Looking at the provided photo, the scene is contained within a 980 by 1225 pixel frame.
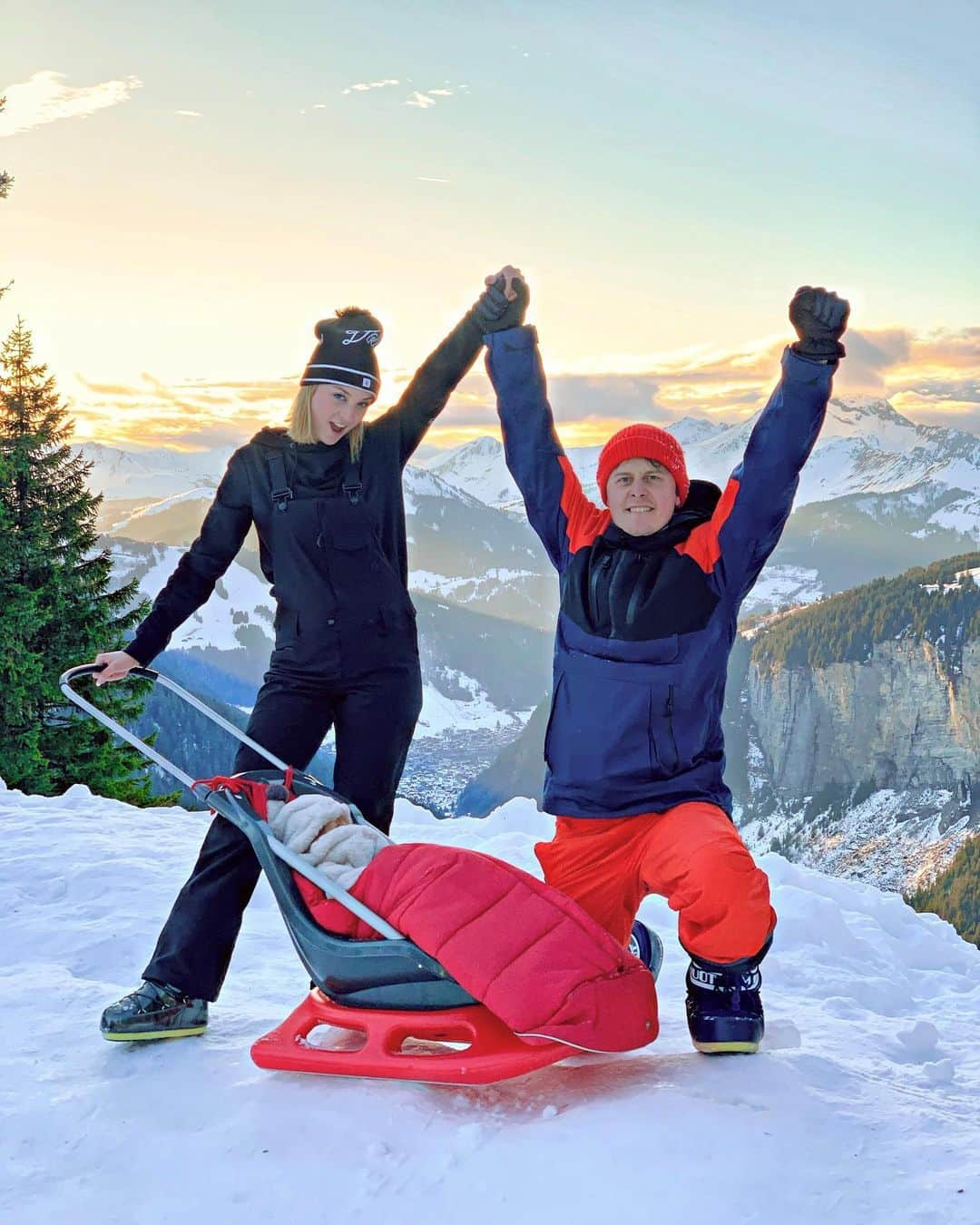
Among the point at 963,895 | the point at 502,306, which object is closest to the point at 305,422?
the point at 502,306

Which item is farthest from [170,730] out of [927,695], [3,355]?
[927,695]

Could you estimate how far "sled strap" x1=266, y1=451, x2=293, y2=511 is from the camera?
422 centimetres

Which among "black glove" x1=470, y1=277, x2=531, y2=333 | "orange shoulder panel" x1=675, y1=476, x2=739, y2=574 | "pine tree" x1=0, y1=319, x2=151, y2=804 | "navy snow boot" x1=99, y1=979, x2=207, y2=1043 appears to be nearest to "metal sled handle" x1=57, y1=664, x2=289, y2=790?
"navy snow boot" x1=99, y1=979, x2=207, y2=1043

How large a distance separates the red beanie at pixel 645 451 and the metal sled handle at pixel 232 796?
5.11 feet

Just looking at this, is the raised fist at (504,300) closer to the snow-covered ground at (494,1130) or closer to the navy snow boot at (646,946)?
the navy snow boot at (646,946)

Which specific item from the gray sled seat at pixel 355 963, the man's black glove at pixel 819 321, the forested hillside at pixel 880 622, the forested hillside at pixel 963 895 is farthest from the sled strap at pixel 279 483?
the forested hillside at pixel 880 622

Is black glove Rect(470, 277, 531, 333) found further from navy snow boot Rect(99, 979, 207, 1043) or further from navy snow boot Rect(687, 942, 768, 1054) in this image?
navy snow boot Rect(99, 979, 207, 1043)

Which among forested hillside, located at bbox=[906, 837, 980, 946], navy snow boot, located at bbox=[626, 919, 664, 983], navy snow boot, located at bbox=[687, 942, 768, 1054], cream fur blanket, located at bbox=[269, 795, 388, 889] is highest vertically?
cream fur blanket, located at bbox=[269, 795, 388, 889]

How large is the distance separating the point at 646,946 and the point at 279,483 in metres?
2.25

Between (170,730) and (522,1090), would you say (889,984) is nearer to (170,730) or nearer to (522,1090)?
(522,1090)

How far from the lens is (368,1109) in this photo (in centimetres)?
318

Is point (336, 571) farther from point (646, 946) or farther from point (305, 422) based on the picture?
point (646, 946)

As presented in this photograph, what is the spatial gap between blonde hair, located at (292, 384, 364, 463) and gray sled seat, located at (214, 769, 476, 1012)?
4.54 feet

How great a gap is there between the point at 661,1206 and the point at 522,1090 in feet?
2.32
